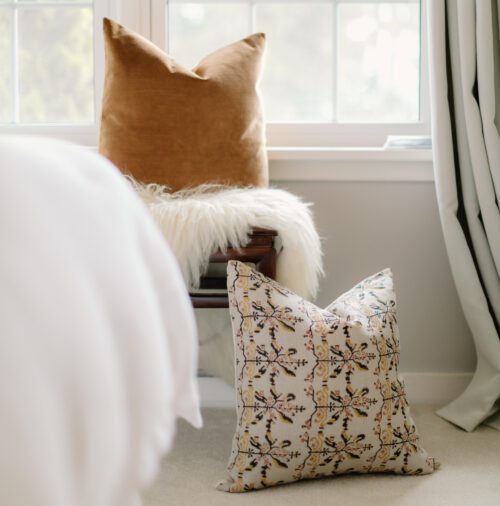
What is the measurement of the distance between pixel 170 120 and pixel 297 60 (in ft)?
2.16

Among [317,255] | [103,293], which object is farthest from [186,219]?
[103,293]

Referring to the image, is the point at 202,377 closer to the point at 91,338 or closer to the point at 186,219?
the point at 186,219

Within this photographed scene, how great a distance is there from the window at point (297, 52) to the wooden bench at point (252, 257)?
2.28 feet

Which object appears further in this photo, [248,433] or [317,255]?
[317,255]

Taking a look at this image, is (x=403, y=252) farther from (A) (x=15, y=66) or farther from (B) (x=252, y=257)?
(A) (x=15, y=66)

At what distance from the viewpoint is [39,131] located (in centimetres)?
279

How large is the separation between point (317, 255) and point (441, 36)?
0.67 meters

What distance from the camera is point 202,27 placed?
273 cm

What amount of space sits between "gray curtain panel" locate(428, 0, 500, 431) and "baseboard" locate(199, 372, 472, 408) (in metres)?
0.17

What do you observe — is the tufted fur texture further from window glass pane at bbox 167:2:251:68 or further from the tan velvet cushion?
window glass pane at bbox 167:2:251:68

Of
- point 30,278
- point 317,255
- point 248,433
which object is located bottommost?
point 248,433

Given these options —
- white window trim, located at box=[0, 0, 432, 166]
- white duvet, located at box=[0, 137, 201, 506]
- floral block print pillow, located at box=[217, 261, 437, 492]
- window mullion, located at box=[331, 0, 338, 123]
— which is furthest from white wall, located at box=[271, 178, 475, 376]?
white duvet, located at box=[0, 137, 201, 506]

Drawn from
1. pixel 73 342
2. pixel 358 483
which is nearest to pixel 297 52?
pixel 358 483

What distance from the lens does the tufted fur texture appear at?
6.66 ft
